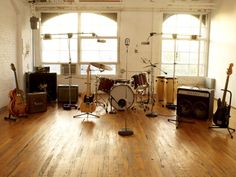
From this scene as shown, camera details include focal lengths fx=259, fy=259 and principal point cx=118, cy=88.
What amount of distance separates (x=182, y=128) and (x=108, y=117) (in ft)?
5.36

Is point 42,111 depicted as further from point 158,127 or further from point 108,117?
point 158,127

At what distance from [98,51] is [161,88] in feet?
8.92

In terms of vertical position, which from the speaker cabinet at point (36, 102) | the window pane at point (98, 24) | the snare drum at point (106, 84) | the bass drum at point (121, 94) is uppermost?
the window pane at point (98, 24)

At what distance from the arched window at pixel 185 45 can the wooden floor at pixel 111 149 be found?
12.9 ft

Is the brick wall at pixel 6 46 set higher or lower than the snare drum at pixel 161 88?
higher

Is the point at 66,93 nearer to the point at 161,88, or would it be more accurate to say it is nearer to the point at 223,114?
the point at 161,88

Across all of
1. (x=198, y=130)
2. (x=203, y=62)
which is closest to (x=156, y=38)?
(x=203, y=62)

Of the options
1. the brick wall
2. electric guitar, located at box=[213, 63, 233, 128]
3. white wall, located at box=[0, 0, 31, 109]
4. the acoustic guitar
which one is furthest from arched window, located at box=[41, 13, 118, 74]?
electric guitar, located at box=[213, 63, 233, 128]

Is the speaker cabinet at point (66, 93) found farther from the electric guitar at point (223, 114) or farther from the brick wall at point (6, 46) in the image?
the electric guitar at point (223, 114)

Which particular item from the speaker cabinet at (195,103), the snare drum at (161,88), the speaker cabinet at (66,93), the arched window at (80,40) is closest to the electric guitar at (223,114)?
the speaker cabinet at (195,103)

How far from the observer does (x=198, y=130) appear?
473 cm

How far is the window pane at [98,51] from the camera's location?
887cm

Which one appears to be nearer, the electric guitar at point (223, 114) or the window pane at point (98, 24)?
the electric guitar at point (223, 114)

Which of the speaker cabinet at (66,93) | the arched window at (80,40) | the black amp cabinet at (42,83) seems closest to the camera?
the speaker cabinet at (66,93)
